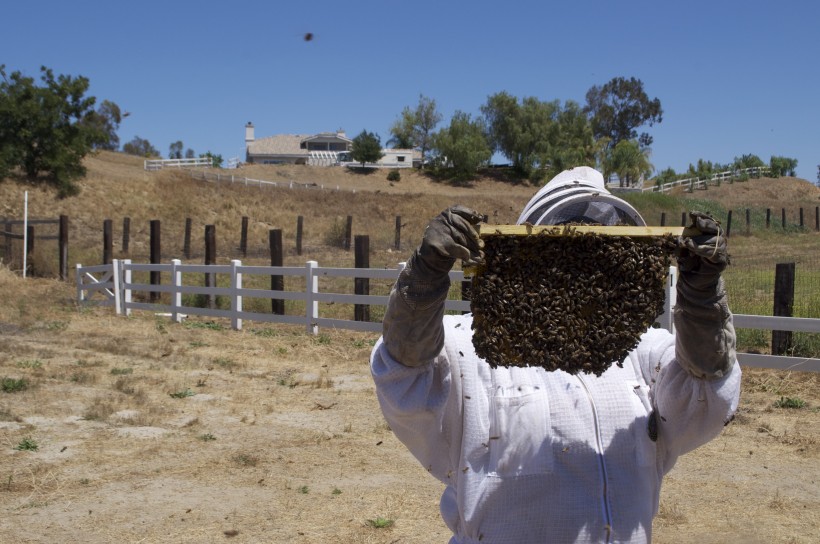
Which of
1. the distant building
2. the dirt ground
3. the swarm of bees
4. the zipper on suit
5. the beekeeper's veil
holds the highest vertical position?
the distant building

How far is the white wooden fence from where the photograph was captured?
9.35 metres

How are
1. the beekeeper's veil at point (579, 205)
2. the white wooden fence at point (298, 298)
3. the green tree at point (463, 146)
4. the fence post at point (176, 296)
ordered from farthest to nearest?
the green tree at point (463, 146), the fence post at point (176, 296), the white wooden fence at point (298, 298), the beekeeper's veil at point (579, 205)

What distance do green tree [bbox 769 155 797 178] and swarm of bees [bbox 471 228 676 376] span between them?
268 ft

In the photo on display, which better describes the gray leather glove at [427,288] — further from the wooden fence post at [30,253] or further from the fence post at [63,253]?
the wooden fence post at [30,253]

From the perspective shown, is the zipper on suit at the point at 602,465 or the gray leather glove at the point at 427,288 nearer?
the gray leather glove at the point at 427,288

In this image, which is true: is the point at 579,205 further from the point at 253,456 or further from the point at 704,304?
the point at 253,456

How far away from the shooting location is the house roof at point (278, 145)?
115925 millimetres

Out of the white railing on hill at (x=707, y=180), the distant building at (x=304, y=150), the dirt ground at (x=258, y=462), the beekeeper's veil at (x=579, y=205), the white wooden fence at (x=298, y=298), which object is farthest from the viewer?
the distant building at (x=304, y=150)

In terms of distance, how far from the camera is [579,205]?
3148 mm

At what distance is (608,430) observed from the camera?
259cm

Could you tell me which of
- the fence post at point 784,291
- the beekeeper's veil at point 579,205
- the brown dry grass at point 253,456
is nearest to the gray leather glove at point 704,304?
the beekeeper's veil at point 579,205

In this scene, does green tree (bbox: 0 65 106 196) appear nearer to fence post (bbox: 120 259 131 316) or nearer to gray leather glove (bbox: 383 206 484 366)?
fence post (bbox: 120 259 131 316)

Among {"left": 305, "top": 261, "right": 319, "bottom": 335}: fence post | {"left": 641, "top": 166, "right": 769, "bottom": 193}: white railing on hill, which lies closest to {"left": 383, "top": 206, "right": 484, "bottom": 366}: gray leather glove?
{"left": 305, "top": 261, "right": 319, "bottom": 335}: fence post

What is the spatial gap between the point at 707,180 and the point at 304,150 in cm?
6484
